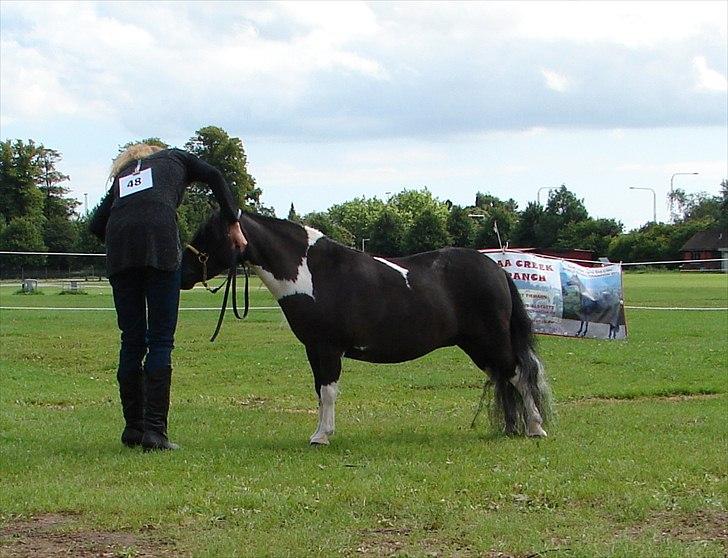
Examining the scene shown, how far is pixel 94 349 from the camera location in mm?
16891

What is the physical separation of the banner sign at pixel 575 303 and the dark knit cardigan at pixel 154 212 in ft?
36.4

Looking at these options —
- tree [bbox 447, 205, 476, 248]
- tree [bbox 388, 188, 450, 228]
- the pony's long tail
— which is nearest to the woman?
the pony's long tail

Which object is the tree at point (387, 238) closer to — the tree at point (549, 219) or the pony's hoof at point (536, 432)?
the tree at point (549, 219)

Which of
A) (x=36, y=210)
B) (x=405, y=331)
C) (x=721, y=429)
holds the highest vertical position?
(x=36, y=210)

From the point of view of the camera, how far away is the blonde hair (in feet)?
24.1

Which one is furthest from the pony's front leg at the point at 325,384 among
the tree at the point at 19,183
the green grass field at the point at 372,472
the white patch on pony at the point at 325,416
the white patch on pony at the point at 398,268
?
the tree at the point at 19,183

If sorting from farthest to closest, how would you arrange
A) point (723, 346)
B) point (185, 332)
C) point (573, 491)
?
1. point (185, 332)
2. point (723, 346)
3. point (573, 491)

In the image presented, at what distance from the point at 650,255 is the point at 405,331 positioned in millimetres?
82483

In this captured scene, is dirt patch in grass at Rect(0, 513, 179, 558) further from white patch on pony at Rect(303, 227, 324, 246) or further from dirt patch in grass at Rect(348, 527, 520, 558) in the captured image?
white patch on pony at Rect(303, 227, 324, 246)

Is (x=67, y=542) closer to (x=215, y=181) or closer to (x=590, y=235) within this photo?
(x=215, y=181)

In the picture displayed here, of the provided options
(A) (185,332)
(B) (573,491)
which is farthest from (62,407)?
(A) (185,332)

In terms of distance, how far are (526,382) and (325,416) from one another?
5.73 feet

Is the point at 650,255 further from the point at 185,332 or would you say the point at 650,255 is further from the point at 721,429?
the point at 721,429

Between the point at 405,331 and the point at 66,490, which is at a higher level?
the point at 405,331
